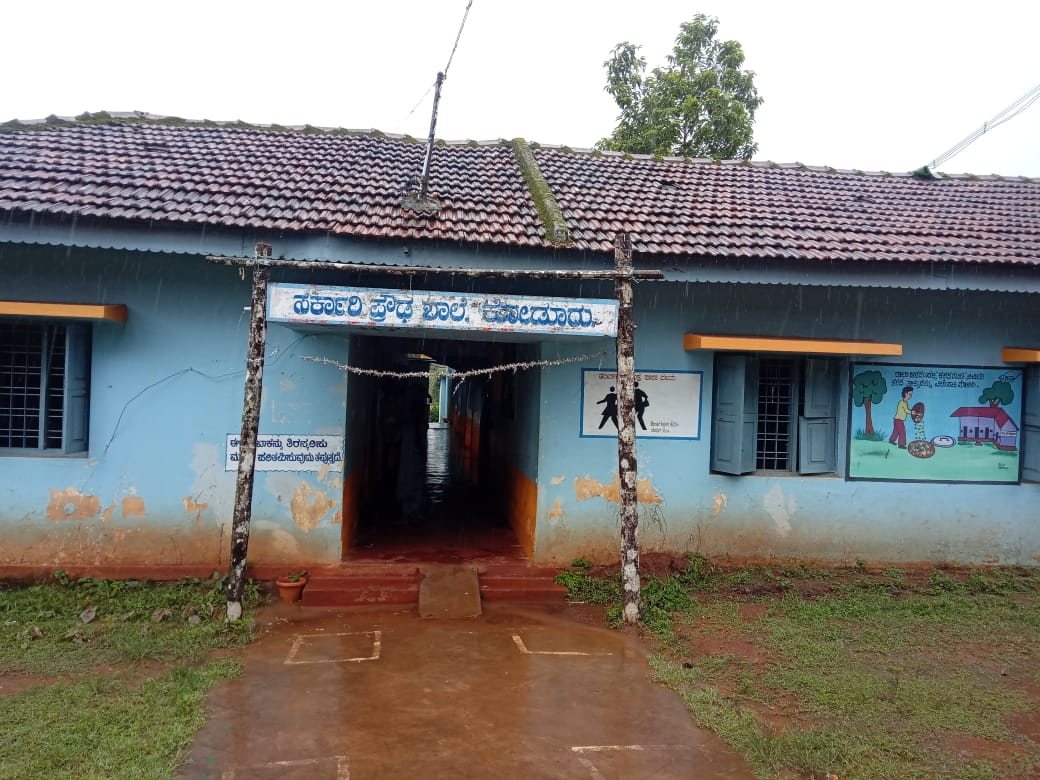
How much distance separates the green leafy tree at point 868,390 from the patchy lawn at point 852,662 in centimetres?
184

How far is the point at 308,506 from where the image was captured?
24.6 ft

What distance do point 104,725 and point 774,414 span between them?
23.0 feet

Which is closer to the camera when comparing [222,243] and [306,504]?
[222,243]

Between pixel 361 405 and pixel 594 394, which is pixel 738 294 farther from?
pixel 361 405

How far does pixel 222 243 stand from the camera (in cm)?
688

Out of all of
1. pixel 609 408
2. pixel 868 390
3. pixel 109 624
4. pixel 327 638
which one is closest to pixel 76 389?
pixel 109 624

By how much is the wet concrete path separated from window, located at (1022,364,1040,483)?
5493mm

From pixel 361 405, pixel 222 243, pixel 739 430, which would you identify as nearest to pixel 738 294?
pixel 739 430

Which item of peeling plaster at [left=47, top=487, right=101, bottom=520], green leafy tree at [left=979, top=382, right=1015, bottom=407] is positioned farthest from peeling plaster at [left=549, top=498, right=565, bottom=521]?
green leafy tree at [left=979, top=382, right=1015, bottom=407]

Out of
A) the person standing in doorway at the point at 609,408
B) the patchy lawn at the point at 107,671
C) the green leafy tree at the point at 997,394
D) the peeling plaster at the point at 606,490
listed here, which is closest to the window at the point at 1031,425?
the green leafy tree at the point at 997,394

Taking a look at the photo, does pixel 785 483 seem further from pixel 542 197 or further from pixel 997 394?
pixel 542 197

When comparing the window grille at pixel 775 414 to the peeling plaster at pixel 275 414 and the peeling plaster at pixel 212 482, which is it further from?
the peeling plaster at pixel 212 482

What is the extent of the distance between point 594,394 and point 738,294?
199 centimetres

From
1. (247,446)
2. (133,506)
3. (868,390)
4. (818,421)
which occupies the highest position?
(868,390)
